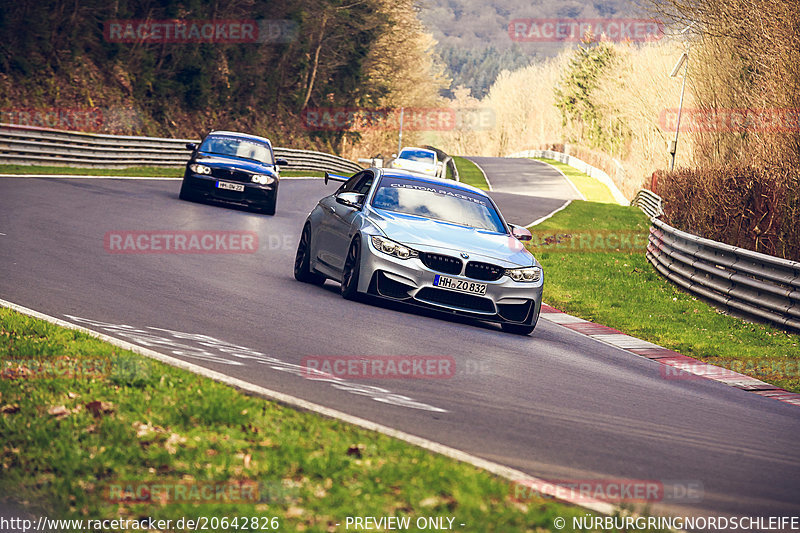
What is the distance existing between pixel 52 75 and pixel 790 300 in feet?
95.4

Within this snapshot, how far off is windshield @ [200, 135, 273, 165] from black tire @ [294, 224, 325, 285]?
32.8 feet

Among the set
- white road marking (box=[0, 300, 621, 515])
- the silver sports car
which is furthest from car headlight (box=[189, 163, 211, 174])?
white road marking (box=[0, 300, 621, 515])

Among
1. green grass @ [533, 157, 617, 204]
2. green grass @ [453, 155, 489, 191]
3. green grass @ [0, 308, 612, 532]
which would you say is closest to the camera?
green grass @ [0, 308, 612, 532]

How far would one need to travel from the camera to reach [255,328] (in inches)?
373

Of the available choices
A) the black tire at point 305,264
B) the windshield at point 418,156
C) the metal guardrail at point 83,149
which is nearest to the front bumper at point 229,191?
the metal guardrail at point 83,149

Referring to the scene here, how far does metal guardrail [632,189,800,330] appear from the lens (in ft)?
44.8

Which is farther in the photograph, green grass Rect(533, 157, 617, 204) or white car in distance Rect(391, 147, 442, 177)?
green grass Rect(533, 157, 617, 204)

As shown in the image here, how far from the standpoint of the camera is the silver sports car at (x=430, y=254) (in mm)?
11188

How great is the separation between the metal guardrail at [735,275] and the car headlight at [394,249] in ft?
17.7

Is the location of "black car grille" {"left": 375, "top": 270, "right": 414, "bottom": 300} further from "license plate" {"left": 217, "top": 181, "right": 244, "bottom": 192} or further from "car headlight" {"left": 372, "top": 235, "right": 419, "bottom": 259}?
"license plate" {"left": 217, "top": 181, "right": 244, "bottom": 192}

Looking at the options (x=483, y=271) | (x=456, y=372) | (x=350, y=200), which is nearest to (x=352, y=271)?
(x=350, y=200)

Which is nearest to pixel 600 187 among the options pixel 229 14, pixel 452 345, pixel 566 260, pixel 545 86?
pixel 229 14

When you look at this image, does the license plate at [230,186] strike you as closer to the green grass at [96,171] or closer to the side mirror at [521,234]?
the green grass at [96,171]

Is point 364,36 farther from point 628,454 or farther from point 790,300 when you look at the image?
point 628,454
